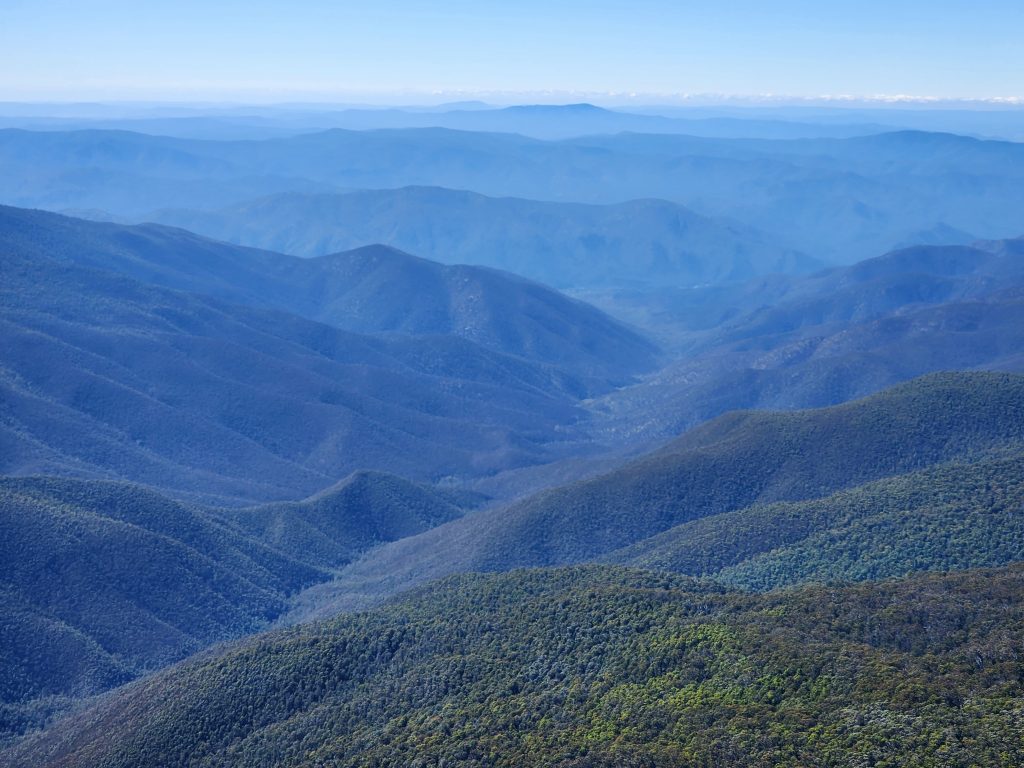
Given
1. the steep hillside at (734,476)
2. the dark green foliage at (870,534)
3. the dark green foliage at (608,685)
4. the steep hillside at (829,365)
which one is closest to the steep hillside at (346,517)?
the steep hillside at (734,476)

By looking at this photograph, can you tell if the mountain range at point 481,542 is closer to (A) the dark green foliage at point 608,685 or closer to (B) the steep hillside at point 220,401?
(A) the dark green foliage at point 608,685

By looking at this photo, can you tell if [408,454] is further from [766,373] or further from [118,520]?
[766,373]

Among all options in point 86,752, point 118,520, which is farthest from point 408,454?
point 86,752

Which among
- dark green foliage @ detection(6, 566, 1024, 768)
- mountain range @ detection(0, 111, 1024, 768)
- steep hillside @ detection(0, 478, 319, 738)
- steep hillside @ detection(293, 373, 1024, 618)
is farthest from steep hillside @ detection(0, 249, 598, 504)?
dark green foliage @ detection(6, 566, 1024, 768)

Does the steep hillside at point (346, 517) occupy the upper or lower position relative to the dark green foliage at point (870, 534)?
lower

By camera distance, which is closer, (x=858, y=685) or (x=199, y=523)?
(x=858, y=685)

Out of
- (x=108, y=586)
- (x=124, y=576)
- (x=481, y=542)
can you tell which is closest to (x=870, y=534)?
(x=481, y=542)
